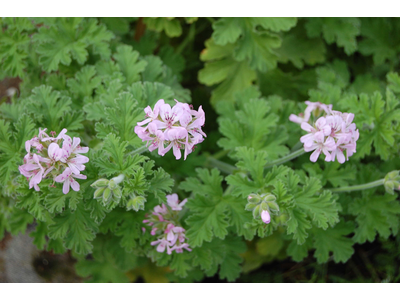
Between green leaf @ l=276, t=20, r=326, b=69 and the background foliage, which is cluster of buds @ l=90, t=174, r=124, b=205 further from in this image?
green leaf @ l=276, t=20, r=326, b=69

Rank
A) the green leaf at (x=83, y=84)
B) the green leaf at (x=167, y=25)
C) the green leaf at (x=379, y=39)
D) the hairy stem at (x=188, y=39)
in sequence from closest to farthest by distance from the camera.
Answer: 1. the green leaf at (x=83, y=84)
2. the green leaf at (x=167, y=25)
3. the green leaf at (x=379, y=39)
4. the hairy stem at (x=188, y=39)

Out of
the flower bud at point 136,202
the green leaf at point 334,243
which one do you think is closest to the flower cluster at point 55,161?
the flower bud at point 136,202

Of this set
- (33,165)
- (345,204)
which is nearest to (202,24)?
(345,204)

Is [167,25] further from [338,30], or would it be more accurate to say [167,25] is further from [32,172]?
[32,172]

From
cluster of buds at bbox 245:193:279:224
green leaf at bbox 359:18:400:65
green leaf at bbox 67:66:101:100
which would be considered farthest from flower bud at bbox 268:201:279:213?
green leaf at bbox 359:18:400:65

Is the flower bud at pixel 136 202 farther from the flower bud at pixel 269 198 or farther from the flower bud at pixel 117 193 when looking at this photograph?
the flower bud at pixel 269 198

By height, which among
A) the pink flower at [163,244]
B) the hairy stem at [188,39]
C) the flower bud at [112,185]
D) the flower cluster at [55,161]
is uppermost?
the hairy stem at [188,39]
